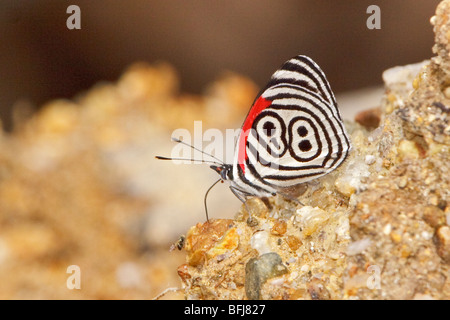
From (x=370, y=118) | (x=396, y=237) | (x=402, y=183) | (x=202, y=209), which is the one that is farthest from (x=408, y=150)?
(x=202, y=209)

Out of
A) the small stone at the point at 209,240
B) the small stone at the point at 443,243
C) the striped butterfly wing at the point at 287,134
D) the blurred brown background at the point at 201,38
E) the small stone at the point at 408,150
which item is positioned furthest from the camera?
the blurred brown background at the point at 201,38

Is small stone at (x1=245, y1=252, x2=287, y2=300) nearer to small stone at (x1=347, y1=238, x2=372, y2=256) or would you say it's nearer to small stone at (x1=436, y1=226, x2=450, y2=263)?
small stone at (x1=347, y1=238, x2=372, y2=256)

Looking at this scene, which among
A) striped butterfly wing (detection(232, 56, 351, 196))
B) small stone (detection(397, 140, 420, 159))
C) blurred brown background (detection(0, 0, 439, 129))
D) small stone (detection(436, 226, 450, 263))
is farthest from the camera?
blurred brown background (detection(0, 0, 439, 129))

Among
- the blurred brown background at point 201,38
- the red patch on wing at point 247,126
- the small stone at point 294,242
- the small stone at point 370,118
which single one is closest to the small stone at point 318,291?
the small stone at point 294,242

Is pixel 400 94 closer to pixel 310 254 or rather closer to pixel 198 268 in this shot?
pixel 310 254

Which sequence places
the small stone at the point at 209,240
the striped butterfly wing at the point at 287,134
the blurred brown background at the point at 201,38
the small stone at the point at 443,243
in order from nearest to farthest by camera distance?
the small stone at the point at 443,243 < the small stone at the point at 209,240 < the striped butterfly wing at the point at 287,134 < the blurred brown background at the point at 201,38

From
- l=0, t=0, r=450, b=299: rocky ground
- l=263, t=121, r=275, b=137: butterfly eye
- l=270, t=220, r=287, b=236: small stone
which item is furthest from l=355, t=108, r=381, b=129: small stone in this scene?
l=270, t=220, r=287, b=236: small stone

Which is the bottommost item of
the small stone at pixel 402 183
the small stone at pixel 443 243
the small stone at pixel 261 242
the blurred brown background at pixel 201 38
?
the small stone at pixel 443 243

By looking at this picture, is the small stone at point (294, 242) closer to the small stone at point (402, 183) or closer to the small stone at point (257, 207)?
the small stone at point (257, 207)
